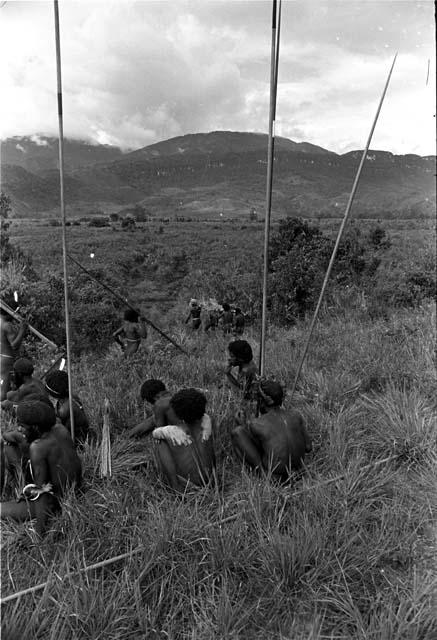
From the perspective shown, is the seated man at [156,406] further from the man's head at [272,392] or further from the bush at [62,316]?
the bush at [62,316]

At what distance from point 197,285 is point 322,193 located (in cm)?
6925

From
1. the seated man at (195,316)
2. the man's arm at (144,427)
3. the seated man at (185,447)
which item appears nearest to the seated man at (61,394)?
the man's arm at (144,427)

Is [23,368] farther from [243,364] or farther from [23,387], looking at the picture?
[243,364]

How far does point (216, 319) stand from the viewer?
1187cm

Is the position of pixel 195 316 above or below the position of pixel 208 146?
below

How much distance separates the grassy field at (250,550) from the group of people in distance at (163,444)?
14 cm

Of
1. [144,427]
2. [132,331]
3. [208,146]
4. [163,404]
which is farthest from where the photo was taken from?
[208,146]

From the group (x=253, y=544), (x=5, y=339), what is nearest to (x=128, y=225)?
(x=5, y=339)

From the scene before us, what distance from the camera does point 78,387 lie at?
20.1 feet

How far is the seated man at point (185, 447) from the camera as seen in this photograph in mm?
3703

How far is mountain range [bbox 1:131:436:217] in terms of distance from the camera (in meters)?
70.2

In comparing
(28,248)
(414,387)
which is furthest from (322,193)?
(414,387)

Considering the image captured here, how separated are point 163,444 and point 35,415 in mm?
980

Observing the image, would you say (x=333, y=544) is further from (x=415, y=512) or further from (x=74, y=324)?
(x=74, y=324)
